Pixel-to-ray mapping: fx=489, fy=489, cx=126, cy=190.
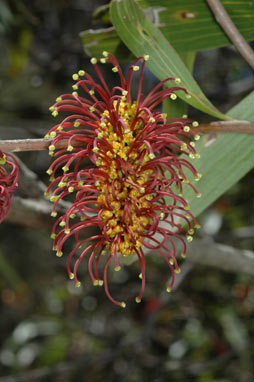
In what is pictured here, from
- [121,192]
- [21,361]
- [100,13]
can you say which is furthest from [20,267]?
[121,192]

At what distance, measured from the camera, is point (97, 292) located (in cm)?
366

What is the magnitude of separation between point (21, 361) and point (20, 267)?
0.71m

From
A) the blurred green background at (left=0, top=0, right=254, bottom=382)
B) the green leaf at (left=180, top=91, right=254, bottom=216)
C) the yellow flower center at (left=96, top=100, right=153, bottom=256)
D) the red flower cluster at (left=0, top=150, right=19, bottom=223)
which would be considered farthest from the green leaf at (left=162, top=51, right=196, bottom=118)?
the blurred green background at (left=0, top=0, right=254, bottom=382)

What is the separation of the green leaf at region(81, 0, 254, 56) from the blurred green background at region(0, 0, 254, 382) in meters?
1.27

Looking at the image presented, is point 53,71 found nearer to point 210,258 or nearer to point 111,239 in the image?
point 210,258

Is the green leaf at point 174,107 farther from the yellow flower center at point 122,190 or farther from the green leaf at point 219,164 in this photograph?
the yellow flower center at point 122,190

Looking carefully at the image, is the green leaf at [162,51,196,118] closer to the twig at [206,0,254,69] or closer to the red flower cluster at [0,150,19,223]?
the twig at [206,0,254,69]

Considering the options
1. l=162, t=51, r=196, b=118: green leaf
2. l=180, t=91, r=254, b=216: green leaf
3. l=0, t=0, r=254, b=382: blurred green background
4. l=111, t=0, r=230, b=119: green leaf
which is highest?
l=111, t=0, r=230, b=119: green leaf

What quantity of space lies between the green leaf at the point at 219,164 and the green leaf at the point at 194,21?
0.29m

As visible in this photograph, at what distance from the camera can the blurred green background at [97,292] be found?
2910 millimetres

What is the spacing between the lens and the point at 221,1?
1.31 metres

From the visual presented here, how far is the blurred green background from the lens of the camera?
2910 millimetres

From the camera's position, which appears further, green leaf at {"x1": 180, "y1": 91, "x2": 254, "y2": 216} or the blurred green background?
the blurred green background

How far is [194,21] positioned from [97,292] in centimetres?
264
